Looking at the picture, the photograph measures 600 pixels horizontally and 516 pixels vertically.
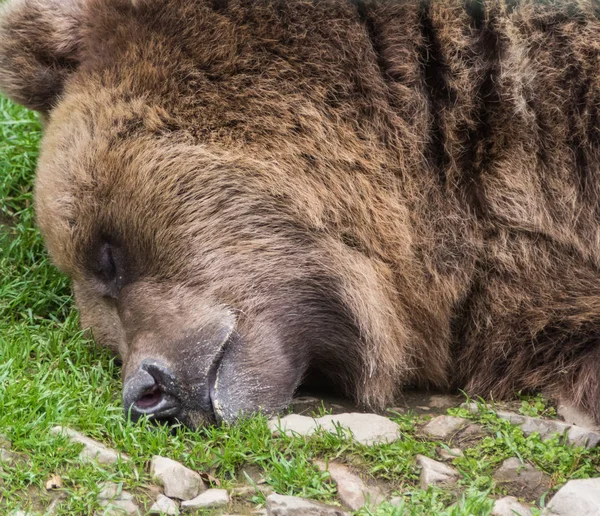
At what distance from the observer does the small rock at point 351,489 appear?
3510mm

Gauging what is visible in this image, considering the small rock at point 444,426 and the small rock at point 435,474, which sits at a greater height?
the small rock at point 444,426

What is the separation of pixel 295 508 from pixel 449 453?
0.82 meters

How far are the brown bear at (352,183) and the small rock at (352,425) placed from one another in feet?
0.61

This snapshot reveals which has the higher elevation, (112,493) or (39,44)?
(39,44)

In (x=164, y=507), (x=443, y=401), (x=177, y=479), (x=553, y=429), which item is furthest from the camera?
(x=443, y=401)

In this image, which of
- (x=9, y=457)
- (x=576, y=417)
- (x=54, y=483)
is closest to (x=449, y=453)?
(x=576, y=417)

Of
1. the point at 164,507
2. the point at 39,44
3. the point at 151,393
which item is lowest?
the point at 164,507

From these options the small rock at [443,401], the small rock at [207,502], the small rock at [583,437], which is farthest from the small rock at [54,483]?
the small rock at [583,437]

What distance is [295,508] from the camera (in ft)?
11.0

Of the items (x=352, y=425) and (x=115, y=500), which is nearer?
(x=115, y=500)

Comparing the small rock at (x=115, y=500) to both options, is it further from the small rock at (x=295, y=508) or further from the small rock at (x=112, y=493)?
the small rock at (x=295, y=508)

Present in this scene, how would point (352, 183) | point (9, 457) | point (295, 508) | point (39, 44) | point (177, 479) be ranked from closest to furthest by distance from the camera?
point (295, 508) → point (177, 479) → point (9, 457) → point (352, 183) → point (39, 44)

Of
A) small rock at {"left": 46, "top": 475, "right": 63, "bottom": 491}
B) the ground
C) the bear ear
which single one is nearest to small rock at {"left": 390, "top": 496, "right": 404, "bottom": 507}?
the ground

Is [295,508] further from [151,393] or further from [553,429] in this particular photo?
[553,429]
